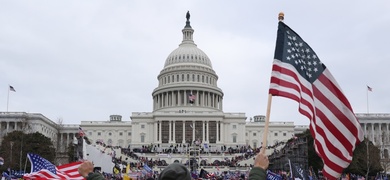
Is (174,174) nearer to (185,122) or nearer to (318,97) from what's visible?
(318,97)

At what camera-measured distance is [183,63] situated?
133125 millimetres

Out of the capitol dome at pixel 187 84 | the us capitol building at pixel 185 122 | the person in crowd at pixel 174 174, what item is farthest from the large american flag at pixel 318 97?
the capitol dome at pixel 187 84

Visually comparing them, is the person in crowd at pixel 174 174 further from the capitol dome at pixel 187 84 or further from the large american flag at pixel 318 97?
the capitol dome at pixel 187 84

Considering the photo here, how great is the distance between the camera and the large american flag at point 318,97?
8977 millimetres

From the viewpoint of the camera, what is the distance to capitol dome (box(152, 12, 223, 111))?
126750 millimetres

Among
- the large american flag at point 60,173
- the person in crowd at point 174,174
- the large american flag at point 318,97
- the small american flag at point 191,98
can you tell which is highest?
the small american flag at point 191,98

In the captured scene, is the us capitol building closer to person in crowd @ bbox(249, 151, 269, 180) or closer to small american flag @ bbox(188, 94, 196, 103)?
small american flag @ bbox(188, 94, 196, 103)

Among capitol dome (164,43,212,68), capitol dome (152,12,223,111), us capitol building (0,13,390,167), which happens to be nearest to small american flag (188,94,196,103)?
us capitol building (0,13,390,167)

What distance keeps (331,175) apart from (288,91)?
155 centimetres

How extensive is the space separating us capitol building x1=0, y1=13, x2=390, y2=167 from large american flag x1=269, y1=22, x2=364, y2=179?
101019mm

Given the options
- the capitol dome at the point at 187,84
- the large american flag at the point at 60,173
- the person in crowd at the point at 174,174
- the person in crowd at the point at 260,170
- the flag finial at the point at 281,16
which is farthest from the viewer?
the capitol dome at the point at 187,84

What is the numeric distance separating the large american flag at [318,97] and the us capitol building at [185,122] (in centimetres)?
10102

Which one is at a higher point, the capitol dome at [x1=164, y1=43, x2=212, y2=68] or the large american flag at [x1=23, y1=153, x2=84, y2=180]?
the capitol dome at [x1=164, y1=43, x2=212, y2=68]

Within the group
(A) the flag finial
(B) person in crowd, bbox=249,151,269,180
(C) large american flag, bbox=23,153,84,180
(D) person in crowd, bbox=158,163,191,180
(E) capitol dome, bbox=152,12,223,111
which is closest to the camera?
(D) person in crowd, bbox=158,163,191,180
